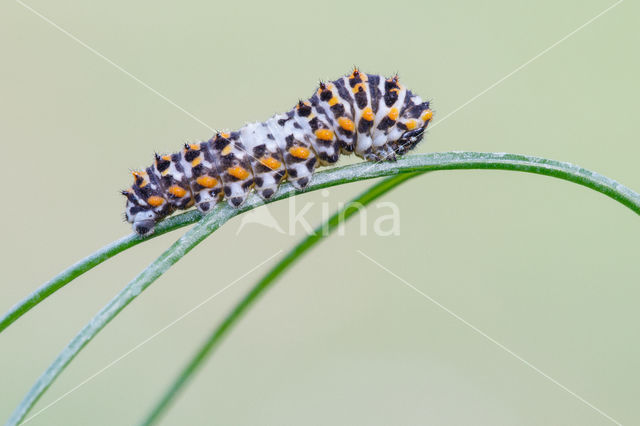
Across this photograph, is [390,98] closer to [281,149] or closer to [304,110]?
[304,110]

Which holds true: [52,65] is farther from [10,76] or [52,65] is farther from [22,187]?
[22,187]

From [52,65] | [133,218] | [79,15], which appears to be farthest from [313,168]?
[79,15]

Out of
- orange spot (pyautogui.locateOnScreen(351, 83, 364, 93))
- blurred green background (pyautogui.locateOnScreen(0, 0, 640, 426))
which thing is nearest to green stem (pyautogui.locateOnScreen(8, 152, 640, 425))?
orange spot (pyautogui.locateOnScreen(351, 83, 364, 93))

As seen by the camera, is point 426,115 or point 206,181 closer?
point 206,181

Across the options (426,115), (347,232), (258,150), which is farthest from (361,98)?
(347,232)

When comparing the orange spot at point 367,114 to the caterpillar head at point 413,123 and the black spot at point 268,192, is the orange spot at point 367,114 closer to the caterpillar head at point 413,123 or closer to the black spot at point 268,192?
the caterpillar head at point 413,123

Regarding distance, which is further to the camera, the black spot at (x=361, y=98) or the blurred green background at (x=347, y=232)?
the blurred green background at (x=347, y=232)

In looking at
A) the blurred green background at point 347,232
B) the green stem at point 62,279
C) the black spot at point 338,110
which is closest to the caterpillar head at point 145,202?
the black spot at point 338,110

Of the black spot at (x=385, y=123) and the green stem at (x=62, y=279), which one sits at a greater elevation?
the black spot at (x=385, y=123)
